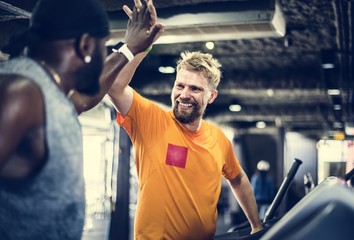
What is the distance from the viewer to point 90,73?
1.21m

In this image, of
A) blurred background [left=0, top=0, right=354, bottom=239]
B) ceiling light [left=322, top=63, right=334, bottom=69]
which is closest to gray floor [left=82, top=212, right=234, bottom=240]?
blurred background [left=0, top=0, right=354, bottom=239]

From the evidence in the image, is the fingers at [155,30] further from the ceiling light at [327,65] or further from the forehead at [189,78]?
the ceiling light at [327,65]

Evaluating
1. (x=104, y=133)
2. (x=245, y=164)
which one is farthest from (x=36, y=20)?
(x=245, y=164)

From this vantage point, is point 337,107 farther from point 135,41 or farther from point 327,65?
point 135,41

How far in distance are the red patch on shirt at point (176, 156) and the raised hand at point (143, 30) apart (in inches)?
30.4

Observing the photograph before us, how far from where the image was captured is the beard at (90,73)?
47.5 inches

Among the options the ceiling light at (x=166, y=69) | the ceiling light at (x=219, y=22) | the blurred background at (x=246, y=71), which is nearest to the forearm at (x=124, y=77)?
the blurred background at (x=246, y=71)

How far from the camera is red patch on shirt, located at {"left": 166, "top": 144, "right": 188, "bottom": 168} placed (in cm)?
222

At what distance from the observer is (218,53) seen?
7.88 meters

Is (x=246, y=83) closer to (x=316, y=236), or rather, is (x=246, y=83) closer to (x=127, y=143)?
(x=127, y=143)

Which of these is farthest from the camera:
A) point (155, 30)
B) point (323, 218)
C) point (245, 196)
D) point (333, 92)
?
point (333, 92)

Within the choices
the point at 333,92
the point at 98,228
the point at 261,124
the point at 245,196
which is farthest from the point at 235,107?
the point at 245,196

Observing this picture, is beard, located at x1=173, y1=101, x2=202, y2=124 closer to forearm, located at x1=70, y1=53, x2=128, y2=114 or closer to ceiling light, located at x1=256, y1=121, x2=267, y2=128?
forearm, located at x1=70, y1=53, x2=128, y2=114

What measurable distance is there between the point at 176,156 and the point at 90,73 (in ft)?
3.59
